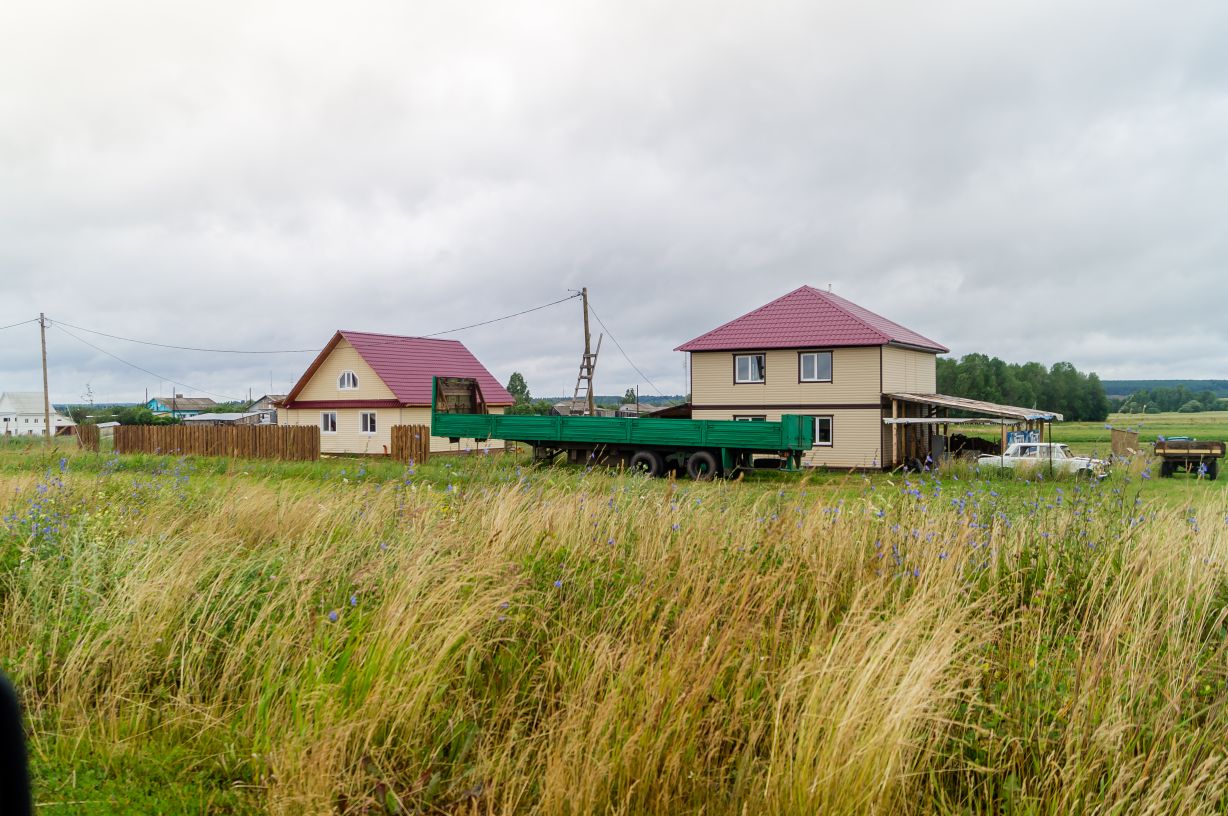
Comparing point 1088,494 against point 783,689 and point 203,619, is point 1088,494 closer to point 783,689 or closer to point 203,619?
point 783,689

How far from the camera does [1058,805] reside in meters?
3.62

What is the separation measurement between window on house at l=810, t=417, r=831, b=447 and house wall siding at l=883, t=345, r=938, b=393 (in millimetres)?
2450

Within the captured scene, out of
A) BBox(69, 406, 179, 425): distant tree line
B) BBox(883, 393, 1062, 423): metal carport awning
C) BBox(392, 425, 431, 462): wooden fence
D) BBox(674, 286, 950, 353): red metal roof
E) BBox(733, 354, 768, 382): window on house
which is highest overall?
BBox(674, 286, 950, 353): red metal roof

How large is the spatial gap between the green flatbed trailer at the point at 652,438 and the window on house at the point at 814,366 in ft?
22.5

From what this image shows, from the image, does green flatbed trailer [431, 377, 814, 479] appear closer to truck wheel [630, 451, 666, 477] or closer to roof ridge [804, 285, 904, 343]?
truck wheel [630, 451, 666, 477]

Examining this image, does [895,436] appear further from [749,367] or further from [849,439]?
[749,367]

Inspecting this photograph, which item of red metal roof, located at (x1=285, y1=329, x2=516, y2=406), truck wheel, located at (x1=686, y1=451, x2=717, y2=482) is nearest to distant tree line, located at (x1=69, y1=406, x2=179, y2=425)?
red metal roof, located at (x1=285, y1=329, x2=516, y2=406)

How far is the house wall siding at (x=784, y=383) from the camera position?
110 ft

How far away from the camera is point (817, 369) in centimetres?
3444

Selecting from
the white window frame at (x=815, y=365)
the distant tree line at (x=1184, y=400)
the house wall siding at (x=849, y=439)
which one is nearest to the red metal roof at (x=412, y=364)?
the white window frame at (x=815, y=365)

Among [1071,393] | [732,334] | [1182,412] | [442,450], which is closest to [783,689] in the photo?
[732,334]

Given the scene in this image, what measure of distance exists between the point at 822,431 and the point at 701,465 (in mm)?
9868

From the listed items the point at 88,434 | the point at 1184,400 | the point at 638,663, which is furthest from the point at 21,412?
the point at 1184,400

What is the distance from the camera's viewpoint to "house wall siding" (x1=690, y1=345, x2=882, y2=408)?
33.5m
